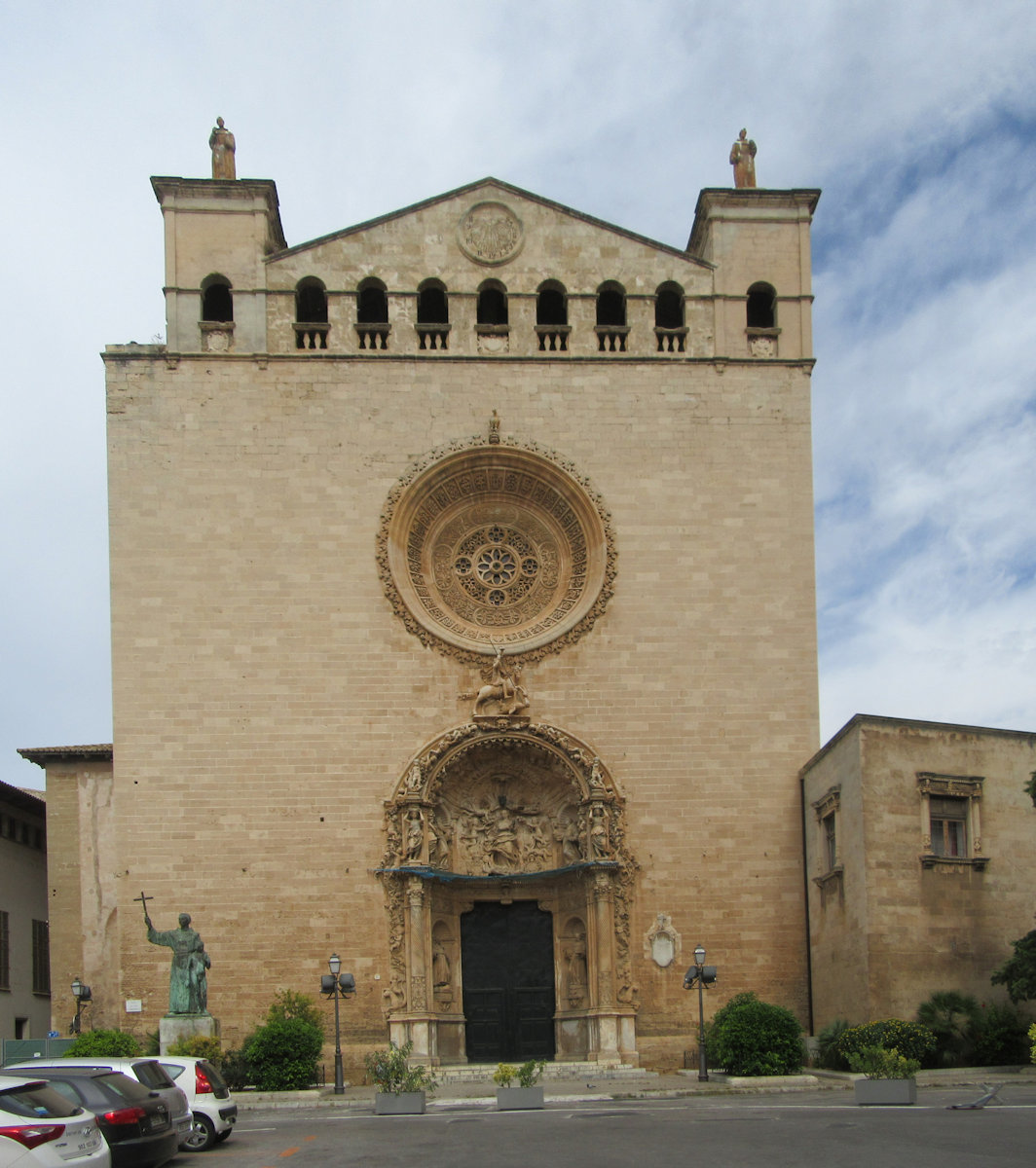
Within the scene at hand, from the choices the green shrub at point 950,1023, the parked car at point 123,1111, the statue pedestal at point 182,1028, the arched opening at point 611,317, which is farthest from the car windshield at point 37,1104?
the arched opening at point 611,317

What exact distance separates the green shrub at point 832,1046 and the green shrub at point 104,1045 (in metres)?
11.0

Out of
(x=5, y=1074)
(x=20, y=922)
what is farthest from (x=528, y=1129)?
(x=20, y=922)

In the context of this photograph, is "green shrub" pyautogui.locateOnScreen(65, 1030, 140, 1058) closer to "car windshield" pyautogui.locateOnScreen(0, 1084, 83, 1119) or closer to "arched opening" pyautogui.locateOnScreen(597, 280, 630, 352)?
"car windshield" pyautogui.locateOnScreen(0, 1084, 83, 1119)

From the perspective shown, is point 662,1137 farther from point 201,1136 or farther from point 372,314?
point 372,314

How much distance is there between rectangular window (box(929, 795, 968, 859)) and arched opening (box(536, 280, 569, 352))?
443 inches

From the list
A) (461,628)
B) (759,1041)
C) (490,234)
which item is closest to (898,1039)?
(759,1041)

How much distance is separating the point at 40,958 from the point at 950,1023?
21.7 meters

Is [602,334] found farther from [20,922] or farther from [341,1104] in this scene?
[20,922]

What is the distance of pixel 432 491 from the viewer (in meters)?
27.8

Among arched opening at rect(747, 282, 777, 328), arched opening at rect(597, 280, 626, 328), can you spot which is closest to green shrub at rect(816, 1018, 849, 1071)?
arched opening at rect(747, 282, 777, 328)

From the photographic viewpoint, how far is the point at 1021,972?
2191cm

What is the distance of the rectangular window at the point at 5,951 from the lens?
31.5 meters

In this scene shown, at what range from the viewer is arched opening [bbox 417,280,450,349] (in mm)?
28281

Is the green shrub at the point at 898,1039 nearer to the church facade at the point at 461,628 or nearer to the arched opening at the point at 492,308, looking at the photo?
the church facade at the point at 461,628
